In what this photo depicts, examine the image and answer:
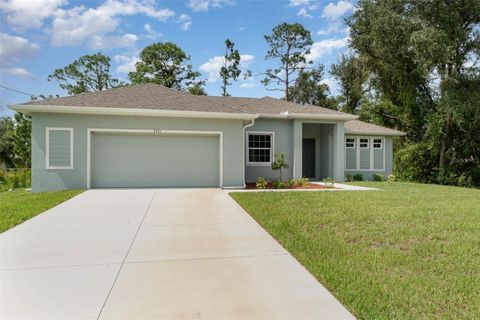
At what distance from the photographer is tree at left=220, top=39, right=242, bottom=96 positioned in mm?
30219

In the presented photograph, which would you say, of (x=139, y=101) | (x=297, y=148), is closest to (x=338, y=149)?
(x=297, y=148)

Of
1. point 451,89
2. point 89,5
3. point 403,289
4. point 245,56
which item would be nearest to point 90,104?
point 89,5

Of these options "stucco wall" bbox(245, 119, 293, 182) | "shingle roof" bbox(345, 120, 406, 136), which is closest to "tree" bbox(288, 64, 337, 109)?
"shingle roof" bbox(345, 120, 406, 136)

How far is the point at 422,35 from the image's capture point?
1673cm

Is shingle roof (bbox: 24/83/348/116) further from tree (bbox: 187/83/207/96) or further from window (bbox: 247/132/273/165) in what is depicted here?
tree (bbox: 187/83/207/96)

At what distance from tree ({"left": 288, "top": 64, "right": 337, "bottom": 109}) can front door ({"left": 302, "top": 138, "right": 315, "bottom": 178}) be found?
16.2 meters

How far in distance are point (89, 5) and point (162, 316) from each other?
40.1 feet

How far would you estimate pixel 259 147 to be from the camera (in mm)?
14484

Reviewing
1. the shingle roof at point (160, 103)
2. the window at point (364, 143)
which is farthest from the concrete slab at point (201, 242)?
the window at point (364, 143)

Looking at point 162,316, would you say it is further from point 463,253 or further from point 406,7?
point 406,7

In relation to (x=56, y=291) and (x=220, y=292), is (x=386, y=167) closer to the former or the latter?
(x=220, y=292)

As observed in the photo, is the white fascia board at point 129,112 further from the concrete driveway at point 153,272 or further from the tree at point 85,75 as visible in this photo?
the tree at point 85,75

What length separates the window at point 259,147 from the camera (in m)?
14.4

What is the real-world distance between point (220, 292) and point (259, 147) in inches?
451
